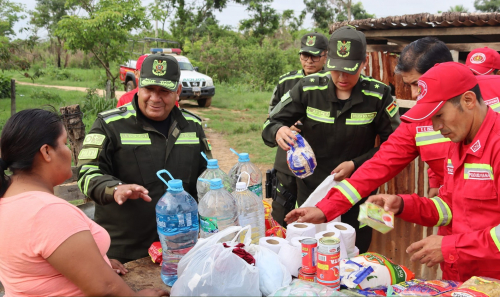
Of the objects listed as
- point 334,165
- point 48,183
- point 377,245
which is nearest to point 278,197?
point 334,165

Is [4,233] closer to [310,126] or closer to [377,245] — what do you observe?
[310,126]

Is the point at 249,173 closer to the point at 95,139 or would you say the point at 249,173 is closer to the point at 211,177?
the point at 211,177

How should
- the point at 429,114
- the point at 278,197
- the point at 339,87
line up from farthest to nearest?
the point at 278,197
the point at 339,87
the point at 429,114

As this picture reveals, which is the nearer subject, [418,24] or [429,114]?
[429,114]

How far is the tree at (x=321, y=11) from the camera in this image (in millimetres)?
38062

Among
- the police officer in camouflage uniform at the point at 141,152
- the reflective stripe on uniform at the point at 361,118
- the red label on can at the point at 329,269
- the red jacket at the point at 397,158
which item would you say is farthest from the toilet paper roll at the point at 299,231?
the reflective stripe on uniform at the point at 361,118

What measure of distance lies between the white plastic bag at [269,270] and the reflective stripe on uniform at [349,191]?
1066mm

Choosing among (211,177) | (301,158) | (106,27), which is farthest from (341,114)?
(106,27)

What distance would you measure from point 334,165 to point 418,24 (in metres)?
2.91

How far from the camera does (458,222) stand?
7.84 feet

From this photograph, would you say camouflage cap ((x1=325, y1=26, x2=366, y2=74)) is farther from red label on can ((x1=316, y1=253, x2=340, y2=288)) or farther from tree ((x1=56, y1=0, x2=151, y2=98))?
tree ((x1=56, y1=0, x2=151, y2=98))

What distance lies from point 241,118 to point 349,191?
1228cm

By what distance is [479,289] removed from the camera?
1909mm

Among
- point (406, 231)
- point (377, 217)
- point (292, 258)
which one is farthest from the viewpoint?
point (406, 231)
